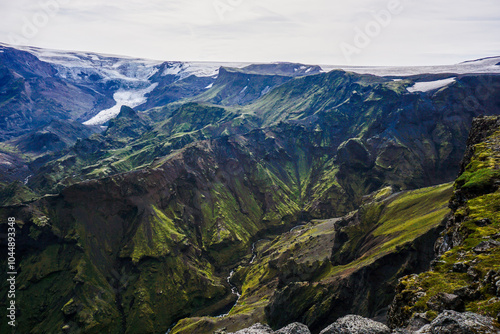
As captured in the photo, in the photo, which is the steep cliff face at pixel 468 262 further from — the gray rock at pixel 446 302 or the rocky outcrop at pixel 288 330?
the rocky outcrop at pixel 288 330

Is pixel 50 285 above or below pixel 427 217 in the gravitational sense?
below

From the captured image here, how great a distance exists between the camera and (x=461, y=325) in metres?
28.5

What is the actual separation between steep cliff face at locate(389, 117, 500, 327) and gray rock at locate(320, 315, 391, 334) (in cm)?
613

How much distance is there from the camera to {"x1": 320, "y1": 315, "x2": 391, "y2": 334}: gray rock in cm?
3731

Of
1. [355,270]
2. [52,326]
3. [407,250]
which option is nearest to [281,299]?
[355,270]

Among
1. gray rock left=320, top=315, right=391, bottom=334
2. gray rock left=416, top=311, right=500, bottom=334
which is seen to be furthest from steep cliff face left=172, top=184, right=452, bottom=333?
gray rock left=416, top=311, right=500, bottom=334

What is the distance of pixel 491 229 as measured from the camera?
53219mm

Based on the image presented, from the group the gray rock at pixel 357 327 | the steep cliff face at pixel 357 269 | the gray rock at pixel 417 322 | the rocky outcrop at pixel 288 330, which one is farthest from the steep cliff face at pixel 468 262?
the steep cliff face at pixel 357 269

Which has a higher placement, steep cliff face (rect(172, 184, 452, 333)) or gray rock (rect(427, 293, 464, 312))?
gray rock (rect(427, 293, 464, 312))

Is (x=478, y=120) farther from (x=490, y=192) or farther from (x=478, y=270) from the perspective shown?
(x=478, y=270)

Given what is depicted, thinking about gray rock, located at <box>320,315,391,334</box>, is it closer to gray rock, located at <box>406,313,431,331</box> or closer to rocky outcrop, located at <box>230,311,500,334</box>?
rocky outcrop, located at <box>230,311,500,334</box>

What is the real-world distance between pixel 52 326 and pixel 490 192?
241 metres

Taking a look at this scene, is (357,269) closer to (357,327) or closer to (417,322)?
(417,322)

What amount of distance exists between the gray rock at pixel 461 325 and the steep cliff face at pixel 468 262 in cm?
208
